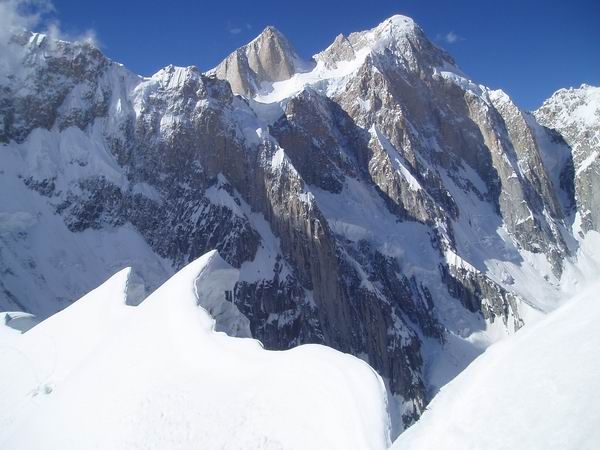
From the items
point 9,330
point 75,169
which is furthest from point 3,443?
point 75,169

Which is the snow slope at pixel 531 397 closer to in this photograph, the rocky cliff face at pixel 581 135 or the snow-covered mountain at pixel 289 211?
the snow-covered mountain at pixel 289 211

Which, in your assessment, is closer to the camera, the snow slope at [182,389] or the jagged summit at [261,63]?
the snow slope at [182,389]

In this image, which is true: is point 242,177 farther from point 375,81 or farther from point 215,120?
point 375,81

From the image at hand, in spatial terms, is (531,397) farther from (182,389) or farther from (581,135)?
(581,135)

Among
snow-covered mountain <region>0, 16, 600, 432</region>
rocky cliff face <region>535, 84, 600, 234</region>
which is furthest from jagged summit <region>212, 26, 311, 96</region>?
rocky cliff face <region>535, 84, 600, 234</region>

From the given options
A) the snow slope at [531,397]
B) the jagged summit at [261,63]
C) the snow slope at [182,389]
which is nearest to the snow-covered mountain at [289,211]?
the jagged summit at [261,63]

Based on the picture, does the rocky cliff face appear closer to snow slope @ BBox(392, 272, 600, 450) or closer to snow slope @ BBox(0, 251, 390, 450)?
snow slope @ BBox(0, 251, 390, 450)
